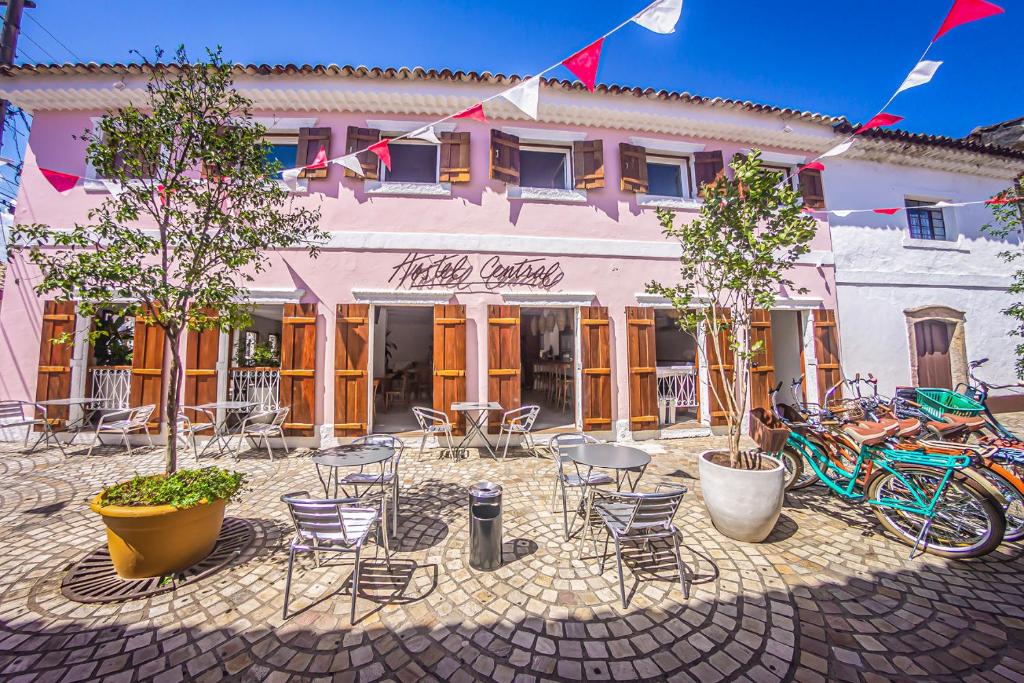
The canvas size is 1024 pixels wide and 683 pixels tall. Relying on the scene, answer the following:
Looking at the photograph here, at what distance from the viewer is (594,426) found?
648 centimetres

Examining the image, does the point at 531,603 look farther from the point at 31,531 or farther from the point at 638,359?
the point at 638,359

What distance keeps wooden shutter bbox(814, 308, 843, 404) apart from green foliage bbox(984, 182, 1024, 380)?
299 cm

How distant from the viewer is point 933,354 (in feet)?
25.7

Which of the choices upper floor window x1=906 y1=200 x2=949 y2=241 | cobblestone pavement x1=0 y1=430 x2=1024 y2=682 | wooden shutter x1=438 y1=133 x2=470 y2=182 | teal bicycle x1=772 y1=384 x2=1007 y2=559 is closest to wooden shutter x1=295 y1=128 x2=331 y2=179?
wooden shutter x1=438 y1=133 x2=470 y2=182

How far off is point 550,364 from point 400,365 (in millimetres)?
6291

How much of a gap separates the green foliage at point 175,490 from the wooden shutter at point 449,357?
11.3ft

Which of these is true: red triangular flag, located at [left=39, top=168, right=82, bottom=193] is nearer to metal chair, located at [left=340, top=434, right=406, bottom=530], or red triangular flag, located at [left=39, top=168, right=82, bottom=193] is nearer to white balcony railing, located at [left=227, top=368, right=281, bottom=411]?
white balcony railing, located at [left=227, top=368, right=281, bottom=411]

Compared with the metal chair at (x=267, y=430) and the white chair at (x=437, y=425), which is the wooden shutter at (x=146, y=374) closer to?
the metal chair at (x=267, y=430)

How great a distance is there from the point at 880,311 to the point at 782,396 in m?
2.54

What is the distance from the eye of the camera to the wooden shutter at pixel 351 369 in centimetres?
610

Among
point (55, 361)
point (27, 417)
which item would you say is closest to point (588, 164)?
point (55, 361)

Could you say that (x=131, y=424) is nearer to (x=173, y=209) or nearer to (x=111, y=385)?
(x=111, y=385)

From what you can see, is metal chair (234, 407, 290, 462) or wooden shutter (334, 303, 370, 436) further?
wooden shutter (334, 303, 370, 436)

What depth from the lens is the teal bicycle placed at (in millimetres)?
2814
